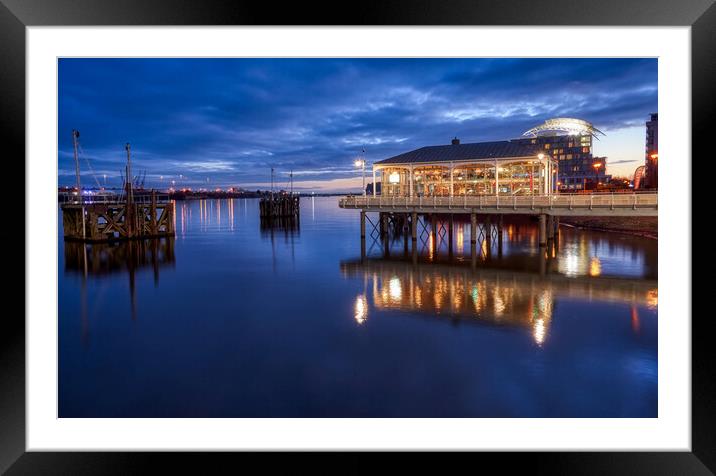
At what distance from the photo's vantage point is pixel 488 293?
53.7 feet

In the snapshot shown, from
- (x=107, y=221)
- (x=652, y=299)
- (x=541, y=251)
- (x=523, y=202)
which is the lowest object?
(x=652, y=299)

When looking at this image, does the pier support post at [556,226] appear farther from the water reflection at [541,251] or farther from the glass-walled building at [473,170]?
the glass-walled building at [473,170]

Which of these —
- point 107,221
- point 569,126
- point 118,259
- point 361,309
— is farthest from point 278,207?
point 361,309

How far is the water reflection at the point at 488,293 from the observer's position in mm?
13727


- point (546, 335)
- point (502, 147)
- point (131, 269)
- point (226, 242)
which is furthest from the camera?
point (226, 242)

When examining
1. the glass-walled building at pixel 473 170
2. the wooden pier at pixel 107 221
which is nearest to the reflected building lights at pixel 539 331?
the glass-walled building at pixel 473 170

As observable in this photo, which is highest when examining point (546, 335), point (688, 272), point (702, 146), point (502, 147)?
point (502, 147)

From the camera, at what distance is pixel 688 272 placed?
530 centimetres

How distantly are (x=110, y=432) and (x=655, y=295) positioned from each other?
52.2ft
